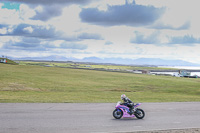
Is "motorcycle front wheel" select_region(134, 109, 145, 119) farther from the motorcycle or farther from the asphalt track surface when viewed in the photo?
the asphalt track surface

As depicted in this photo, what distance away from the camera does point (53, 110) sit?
16.7 metres

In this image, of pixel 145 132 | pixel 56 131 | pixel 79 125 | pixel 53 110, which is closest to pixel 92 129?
pixel 79 125

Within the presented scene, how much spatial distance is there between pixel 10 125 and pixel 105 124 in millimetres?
5050

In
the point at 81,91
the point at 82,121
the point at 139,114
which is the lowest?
the point at 81,91

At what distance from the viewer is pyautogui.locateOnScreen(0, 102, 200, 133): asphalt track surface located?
11.9 m

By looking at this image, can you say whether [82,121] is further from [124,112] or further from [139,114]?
[139,114]

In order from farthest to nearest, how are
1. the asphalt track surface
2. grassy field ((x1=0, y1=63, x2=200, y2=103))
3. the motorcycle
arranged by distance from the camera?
grassy field ((x1=0, y1=63, x2=200, y2=103)), the motorcycle, the asphalt track surface

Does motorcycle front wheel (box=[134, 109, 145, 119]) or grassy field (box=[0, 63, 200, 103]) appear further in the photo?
grassy field (box=[0, 63, 200, 103])

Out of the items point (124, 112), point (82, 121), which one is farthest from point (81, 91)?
point (82, 121)

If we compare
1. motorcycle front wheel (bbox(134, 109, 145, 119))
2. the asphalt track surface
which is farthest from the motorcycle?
the asphalt track surface

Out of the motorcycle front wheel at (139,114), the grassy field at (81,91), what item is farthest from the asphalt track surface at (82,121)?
the grassy field at (81,91)

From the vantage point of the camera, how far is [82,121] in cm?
1362

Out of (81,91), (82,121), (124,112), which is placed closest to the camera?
(82,121)

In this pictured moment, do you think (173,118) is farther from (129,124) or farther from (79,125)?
(79,125)
